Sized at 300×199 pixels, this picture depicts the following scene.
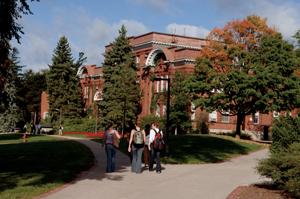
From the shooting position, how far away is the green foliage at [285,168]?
38.6 ft

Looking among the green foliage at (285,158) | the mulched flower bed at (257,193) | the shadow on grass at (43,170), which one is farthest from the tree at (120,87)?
the mulched flower bed at (257,193)

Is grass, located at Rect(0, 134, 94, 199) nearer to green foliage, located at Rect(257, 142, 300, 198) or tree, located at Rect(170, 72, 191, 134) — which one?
green foliage, located at Rect(257, 142, 300, 198)

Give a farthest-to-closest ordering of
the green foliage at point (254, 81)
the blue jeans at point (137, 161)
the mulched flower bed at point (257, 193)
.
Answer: the green foliage at point (254, 81) < the blue jeans at point (137, 161) < the mulched flower bed at point (257, 193)

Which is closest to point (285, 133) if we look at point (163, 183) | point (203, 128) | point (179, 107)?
point (163, 183)

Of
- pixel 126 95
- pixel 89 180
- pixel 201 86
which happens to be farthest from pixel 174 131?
pixel 89 180

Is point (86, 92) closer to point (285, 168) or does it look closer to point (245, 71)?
point (245, 71)

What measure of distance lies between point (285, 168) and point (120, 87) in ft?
152

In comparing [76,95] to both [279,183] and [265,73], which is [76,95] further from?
[279,183]

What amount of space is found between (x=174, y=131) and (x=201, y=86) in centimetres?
1201

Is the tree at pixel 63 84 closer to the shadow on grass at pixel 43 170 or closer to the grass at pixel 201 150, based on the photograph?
the grass at pixel 201 150

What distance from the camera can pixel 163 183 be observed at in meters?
15.5

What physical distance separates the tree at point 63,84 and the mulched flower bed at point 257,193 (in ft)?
205

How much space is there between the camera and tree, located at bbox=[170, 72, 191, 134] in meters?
50.2

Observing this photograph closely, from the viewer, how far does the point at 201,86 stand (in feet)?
136
